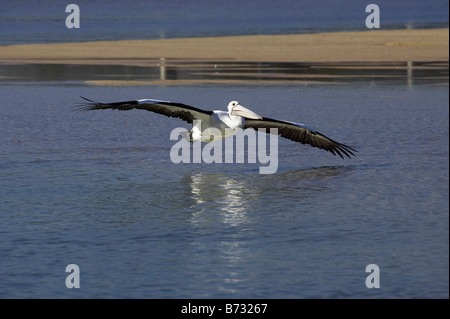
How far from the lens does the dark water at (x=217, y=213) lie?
892 centimetres

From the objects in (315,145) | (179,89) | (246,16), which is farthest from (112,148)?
(246,16)

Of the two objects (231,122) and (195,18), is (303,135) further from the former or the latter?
(195,18)

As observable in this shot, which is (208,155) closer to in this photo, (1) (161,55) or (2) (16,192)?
(2) (16,192)

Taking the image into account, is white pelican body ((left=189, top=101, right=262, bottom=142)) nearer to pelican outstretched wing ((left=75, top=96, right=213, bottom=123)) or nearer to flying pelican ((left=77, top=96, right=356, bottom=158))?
flying pelican ((left=77, top=96, right=356, bottom=158))

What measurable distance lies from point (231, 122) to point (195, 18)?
62385mm

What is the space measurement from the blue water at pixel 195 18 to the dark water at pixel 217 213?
3098 cm

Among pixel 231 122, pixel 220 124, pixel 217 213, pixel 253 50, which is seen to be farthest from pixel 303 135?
pixel 253 50

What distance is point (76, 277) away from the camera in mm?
8906

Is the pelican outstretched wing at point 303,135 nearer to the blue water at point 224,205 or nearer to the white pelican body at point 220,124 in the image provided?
the blue water at point 224,205

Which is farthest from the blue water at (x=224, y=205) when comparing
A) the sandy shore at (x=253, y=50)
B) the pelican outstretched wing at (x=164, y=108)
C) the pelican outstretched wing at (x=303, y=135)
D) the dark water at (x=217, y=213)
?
the sandy shore at (x=253, y=50)

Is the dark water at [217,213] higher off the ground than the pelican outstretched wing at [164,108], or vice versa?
the pelican outstretched wing at [164,108]

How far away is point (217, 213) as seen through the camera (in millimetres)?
11672

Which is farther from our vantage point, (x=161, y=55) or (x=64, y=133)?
(x=161, y=55)
